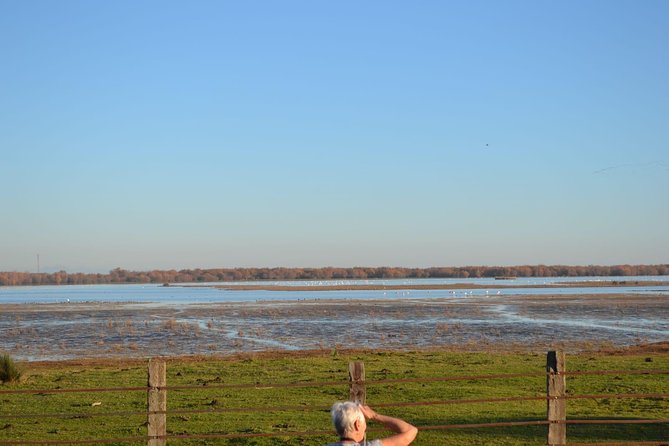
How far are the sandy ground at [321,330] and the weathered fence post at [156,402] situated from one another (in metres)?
22.4

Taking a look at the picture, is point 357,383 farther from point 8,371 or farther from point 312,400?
point 8,371

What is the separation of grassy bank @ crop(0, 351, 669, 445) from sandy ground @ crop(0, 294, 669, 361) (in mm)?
9626

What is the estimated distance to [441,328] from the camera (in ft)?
151

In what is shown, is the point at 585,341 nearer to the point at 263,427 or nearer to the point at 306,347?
the point at 306,347

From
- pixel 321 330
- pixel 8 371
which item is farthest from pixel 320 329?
pixel 8 371

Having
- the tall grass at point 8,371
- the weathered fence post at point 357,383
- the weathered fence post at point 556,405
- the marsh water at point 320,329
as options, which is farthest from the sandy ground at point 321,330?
the weathered fence post at point 357,383

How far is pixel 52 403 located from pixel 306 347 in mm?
18204

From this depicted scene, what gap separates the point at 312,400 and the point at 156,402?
A: 6675 mm

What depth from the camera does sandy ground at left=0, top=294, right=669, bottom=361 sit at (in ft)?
121

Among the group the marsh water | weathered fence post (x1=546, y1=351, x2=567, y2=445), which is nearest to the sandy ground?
the marsh water

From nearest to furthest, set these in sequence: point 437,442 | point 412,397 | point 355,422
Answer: point 355,422 < point 437,442 < point 412,397

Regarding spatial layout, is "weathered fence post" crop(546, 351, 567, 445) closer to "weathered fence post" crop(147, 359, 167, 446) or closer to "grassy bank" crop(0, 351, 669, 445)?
"grassy bank" crop(0, 351, 669, 445)

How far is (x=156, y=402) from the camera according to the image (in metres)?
12.0

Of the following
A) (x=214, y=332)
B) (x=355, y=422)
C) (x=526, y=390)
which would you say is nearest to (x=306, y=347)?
(x=214, y=332)
